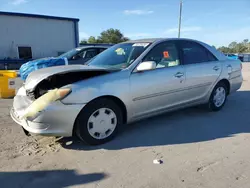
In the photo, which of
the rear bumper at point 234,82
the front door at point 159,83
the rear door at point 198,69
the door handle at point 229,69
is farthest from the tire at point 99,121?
the rear bumper at point 234,82

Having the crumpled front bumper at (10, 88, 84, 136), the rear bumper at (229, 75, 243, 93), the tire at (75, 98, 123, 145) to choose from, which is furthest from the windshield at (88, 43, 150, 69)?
the rear bumper at (229, 75, 243, 93)

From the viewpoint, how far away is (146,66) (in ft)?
11.1

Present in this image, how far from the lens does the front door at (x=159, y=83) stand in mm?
3422

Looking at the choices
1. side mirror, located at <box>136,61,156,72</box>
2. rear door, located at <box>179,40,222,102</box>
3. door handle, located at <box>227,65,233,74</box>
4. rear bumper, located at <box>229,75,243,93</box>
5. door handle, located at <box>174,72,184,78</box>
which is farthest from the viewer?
rear bumper, located at <box>229,75,243,93</box>

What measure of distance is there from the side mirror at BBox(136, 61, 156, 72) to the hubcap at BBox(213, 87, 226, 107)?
2027mm

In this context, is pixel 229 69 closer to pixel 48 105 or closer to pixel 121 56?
pixel 121 56

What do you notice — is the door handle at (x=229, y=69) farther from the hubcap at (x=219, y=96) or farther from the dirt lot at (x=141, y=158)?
the dirt lot at (x=141, y=158)

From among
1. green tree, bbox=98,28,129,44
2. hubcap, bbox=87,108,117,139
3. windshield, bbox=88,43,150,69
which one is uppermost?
green tree, bbox=98,28,129,44

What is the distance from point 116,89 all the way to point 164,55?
4.12ft

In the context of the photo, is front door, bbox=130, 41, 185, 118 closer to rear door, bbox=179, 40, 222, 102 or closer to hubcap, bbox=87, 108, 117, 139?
rear door, bbox=179, 40, 222, 102

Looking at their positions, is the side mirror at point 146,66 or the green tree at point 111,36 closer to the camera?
the side mirror at point 146,66

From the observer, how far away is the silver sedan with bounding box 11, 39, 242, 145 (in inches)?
113

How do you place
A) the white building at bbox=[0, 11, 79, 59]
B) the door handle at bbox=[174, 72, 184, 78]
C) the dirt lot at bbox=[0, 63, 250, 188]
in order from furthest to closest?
1. the white building at bbox=[0, 11, 79, 59]
2. the door handle at bbox=[174, 72, 184, 78]
3. the dirt lot at bbox=[0, 63, 250, 188]

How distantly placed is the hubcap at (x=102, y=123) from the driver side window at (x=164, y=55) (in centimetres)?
109
